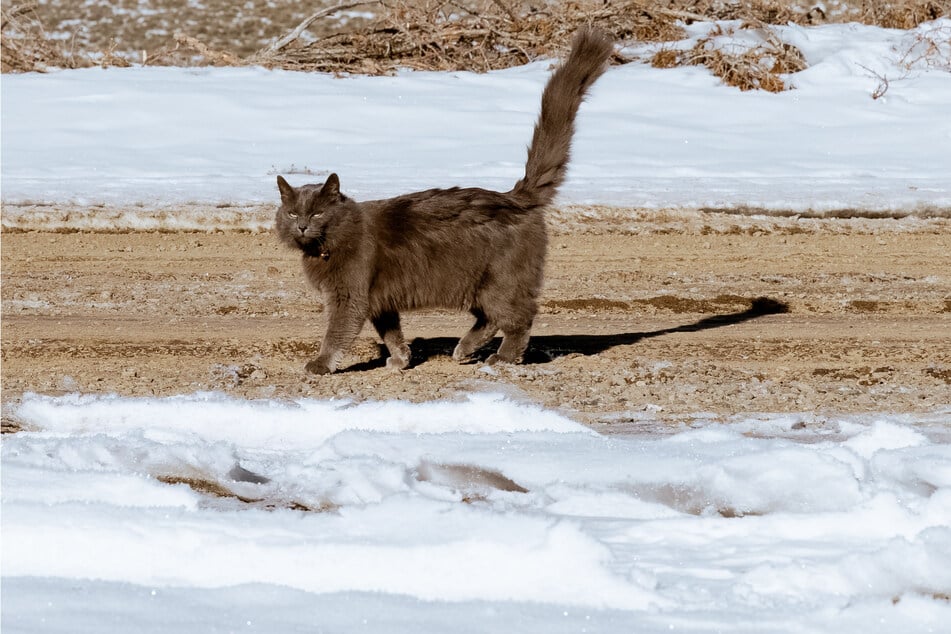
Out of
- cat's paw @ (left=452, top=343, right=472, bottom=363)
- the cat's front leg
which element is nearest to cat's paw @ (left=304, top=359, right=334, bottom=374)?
the cat's front leg

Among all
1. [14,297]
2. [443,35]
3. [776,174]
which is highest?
[443,35]

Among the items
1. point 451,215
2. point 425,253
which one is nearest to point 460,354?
point 425,253

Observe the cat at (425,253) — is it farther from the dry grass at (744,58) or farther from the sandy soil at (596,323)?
the dry grass at (744,58)

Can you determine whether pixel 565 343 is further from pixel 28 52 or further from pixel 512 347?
pixel 28 52

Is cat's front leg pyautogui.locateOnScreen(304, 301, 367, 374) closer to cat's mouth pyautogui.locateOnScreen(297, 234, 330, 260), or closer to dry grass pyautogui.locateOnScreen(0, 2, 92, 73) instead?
cat's mouth pyautogui.locateOnScreen(297, 234, 330, 260)

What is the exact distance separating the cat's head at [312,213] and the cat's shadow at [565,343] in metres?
0.82

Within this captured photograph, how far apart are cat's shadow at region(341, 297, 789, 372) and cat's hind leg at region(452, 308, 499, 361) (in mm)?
138

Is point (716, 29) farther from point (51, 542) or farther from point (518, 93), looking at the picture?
point (51, 542)

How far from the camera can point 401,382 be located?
699 centimetres

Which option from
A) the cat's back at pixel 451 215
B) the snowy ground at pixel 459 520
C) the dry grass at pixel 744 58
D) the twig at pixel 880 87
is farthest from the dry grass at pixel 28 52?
the snowy ground at pixel 459 520

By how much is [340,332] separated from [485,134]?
701cm

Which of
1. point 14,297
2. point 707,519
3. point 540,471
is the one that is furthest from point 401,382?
point 14,297

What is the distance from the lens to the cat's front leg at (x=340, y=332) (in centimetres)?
739

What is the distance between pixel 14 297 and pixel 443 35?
8.93 metres
